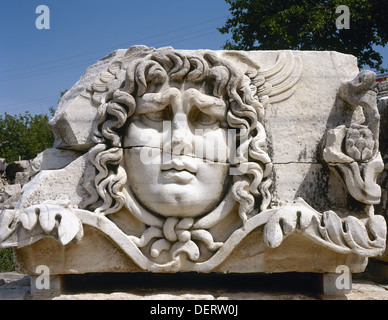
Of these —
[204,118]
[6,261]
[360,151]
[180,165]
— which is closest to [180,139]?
[180,165]

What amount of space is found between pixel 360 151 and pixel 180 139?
49.2 inches

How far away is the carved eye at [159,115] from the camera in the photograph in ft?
9.80

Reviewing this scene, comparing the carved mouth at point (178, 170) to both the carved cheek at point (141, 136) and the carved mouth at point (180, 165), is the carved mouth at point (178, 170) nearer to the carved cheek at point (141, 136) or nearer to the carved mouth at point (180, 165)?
the carved mouth at point (180, 165)

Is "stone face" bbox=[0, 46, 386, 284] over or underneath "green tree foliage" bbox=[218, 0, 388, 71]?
underneath

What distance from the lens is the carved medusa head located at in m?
2.85

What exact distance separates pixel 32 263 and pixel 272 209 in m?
1.67

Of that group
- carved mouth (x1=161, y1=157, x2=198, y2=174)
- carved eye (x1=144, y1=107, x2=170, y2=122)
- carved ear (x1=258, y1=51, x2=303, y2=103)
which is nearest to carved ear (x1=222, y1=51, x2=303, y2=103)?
carved ear (x1=258, y1=51, x2=303, y2=103)

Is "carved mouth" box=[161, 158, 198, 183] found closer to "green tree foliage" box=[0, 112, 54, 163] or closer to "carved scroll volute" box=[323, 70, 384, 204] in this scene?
"carved scroll volute" box=[323, 70, 384, 204]

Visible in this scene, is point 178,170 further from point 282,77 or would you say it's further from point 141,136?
point 282,77

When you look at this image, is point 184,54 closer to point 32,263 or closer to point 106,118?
point 106,118

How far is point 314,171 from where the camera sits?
3059 millimetres

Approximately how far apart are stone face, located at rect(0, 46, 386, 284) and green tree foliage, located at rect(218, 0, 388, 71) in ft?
25.7

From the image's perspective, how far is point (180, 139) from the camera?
111 inches

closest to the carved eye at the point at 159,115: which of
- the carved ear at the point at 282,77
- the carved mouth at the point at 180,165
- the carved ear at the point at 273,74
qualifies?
the carved mouth at the point at 180,165
